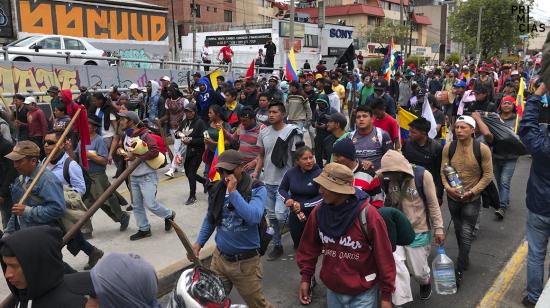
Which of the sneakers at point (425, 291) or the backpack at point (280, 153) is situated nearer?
the sneakers at point (425, 291)

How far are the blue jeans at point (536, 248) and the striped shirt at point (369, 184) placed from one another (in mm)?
1360

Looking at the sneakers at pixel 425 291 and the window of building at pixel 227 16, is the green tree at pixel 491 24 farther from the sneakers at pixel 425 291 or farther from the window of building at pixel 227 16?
the sneakers at pixel 425 291

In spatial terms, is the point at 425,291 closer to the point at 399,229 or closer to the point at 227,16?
the point at 399,229

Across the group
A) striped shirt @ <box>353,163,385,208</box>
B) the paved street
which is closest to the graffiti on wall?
the paved street

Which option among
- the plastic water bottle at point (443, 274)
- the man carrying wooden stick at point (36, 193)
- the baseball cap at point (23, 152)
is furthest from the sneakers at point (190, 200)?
the plastic water bottle at point (443, 274)

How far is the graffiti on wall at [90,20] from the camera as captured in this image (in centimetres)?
2870

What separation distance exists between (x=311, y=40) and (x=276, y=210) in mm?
40741

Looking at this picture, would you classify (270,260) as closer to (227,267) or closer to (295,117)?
(227,267)

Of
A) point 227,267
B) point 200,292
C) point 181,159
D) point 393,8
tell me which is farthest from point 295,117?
point 393,8

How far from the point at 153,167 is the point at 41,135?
3684mm

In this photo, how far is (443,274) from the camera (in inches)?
173

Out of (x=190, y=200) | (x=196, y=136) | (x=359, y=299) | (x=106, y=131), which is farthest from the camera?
(x=106, y=131)

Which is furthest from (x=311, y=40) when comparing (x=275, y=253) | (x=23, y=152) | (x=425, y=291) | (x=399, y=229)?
(x=399, y=229)

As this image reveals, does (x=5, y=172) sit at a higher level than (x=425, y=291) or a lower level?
higher
